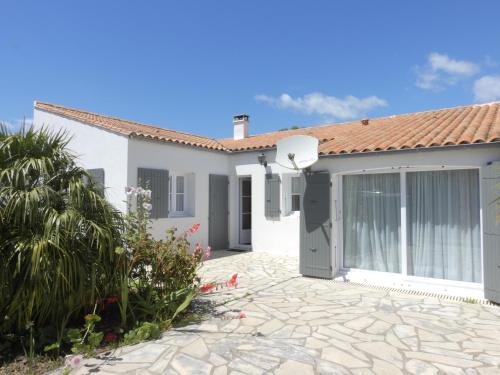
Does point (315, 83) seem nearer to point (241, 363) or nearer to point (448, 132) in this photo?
point (448, 132)

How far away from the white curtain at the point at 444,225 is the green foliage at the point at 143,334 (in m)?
6.13

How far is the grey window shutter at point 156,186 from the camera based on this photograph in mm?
10945

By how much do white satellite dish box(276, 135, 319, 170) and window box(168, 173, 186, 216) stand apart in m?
4.78

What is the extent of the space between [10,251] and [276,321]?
4.27 m

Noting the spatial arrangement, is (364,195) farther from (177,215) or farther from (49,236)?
(49,236)

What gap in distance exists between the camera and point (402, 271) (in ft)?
27.2

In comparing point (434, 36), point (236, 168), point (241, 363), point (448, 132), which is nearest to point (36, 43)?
point (236, 168)

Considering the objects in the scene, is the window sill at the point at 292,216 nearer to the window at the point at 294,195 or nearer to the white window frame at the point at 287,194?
the white window frame at the point at 287,194

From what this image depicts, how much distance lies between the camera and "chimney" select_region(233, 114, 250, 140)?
1762cm

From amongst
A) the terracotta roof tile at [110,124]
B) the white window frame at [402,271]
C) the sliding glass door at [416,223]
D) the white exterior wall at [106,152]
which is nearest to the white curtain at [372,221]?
the sliding glass door at [416,223]

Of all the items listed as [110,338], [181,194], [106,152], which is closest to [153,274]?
[110,338]

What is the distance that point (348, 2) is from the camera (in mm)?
12047

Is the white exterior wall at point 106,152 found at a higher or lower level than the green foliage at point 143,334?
higher

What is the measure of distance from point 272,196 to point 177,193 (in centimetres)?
368
